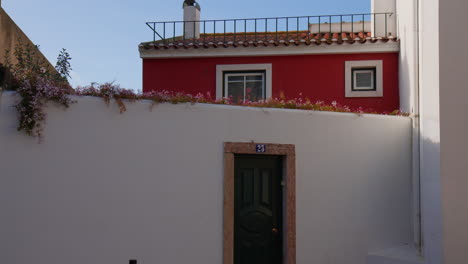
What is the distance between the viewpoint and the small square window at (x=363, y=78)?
10.6 m

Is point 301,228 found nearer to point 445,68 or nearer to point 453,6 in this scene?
point 445,68

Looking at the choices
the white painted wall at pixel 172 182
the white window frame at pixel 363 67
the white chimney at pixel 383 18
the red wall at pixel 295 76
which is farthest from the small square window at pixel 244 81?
the white painted wall at pixel 172 182

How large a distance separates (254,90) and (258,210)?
156 inches

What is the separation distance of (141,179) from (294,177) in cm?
223

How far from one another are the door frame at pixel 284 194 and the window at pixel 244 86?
350cm

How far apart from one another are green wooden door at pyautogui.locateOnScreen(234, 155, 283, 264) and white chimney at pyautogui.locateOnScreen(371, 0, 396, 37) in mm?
4991

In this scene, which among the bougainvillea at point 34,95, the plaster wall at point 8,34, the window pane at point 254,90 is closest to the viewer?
the bougainvillea at point 34,95

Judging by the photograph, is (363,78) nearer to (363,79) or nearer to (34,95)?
(363,79)

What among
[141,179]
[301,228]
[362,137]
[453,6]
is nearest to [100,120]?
[141,179]

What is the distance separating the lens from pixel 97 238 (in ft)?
21.3

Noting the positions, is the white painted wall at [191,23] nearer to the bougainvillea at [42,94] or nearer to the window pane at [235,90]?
the window pane at [235,90]

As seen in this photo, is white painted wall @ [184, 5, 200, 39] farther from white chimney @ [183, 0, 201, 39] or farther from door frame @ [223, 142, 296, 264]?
door frame @ [223, 142, 296, 264]

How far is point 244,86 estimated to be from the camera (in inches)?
433

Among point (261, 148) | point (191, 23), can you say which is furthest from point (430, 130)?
point (191, 23)
